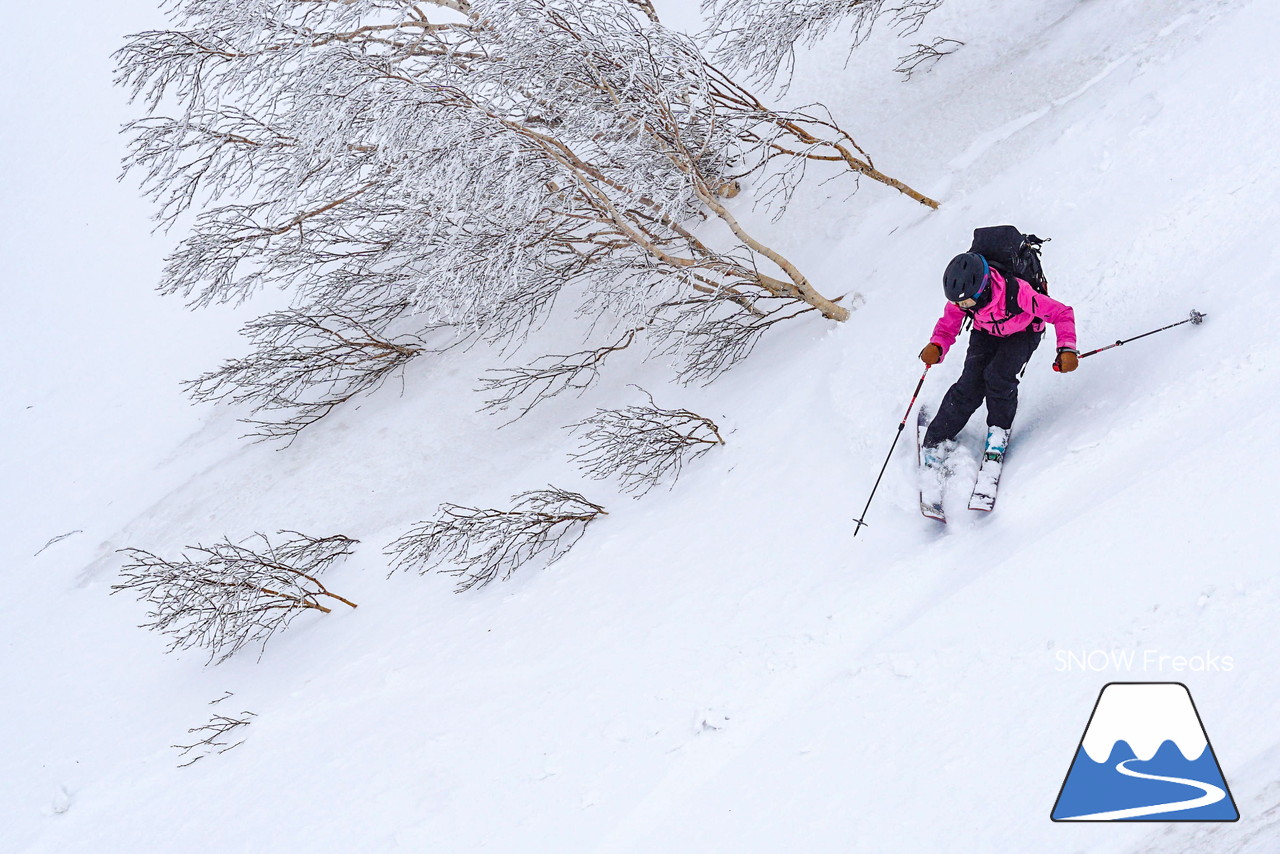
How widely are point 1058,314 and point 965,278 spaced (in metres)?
0.65

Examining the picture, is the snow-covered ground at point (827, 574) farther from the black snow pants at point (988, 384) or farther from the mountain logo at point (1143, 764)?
the black snow pants at point (988, 384)

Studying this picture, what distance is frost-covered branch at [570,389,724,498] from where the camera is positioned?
21.5ft

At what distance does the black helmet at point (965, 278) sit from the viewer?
4.15 metres

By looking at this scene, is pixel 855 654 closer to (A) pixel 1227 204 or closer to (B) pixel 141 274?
(A) pixel 1227 204

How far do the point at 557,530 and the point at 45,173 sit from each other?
1406 cm

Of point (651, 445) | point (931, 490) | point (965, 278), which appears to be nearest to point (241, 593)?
point (651, 445)

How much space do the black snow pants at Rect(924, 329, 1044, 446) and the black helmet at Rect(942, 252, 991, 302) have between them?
0.54 metres

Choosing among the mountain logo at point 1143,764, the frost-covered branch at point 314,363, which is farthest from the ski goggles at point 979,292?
the frost-covered branch at point 314,363

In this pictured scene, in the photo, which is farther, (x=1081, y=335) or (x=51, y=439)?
(x=51, y=439)

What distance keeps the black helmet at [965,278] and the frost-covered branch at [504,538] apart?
11.3 ft

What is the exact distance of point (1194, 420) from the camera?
13.6ft

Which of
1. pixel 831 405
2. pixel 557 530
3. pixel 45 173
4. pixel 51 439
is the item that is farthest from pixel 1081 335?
pixel 45 173

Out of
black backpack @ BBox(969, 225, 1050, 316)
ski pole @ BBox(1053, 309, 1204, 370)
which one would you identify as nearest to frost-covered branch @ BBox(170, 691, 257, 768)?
black backpack @ BBox(969, 225, 1050, 316)

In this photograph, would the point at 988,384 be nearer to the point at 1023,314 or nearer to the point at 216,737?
the point at 1023,314
